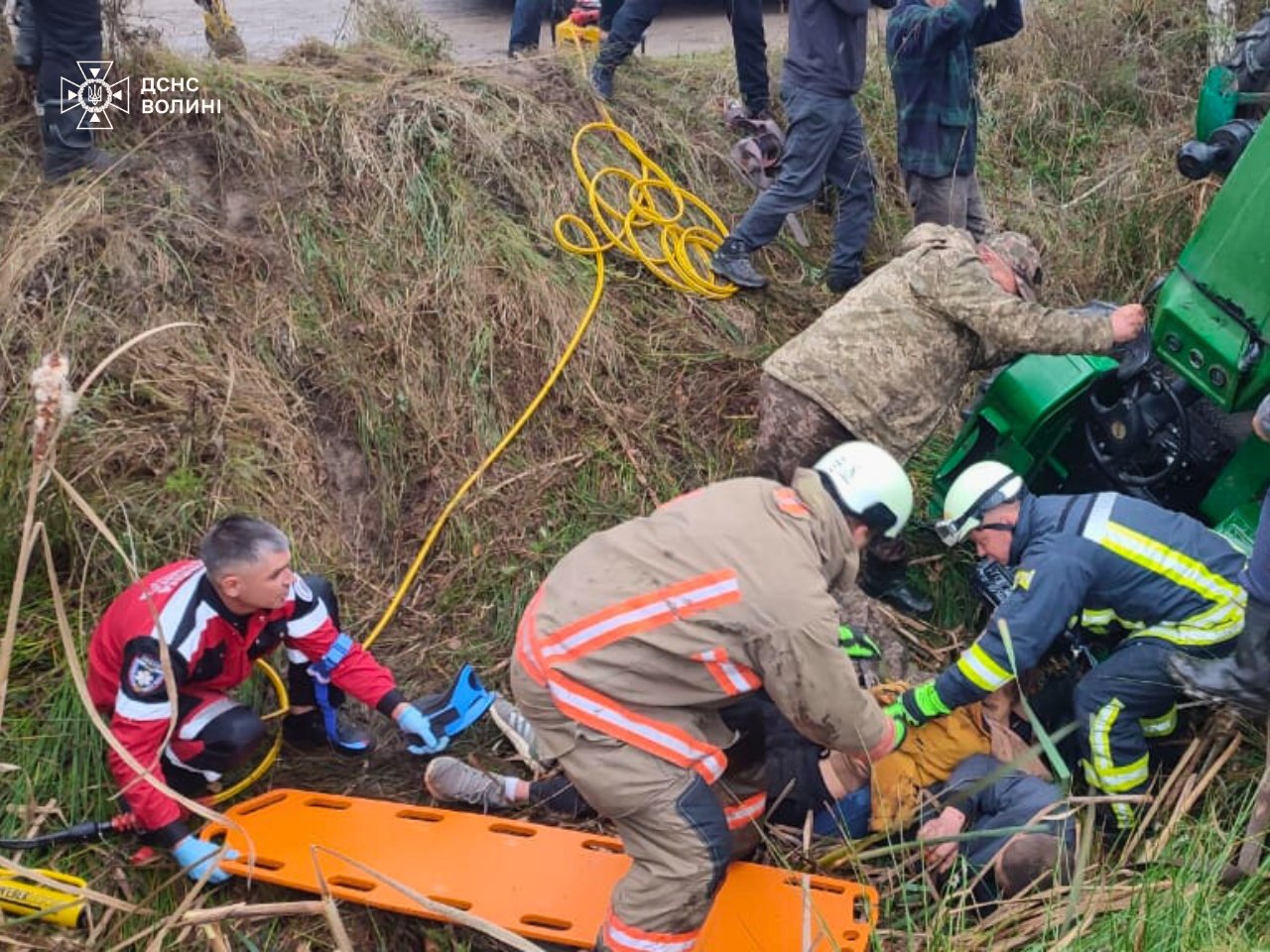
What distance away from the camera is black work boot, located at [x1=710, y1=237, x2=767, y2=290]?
5.79 m

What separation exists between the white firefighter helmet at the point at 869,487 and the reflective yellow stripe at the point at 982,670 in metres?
0.58

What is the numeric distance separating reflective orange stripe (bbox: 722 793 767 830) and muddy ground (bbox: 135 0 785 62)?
5568 millimetres

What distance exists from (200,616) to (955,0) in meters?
3.95

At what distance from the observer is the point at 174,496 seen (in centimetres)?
451

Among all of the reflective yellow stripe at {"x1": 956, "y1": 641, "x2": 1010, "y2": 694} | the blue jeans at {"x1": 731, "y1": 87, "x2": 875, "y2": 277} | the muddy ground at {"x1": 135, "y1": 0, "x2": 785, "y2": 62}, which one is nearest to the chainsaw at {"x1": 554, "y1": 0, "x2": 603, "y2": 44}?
the muddy ground at {"x1": 135, "y1": 0, "x2": 785, "y2": 62}

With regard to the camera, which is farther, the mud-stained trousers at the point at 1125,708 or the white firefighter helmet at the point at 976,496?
the white firefighter helmet at the point at 976,496

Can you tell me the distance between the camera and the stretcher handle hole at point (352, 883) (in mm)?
3488

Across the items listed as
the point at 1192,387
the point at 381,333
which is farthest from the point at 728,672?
the point at 381,333

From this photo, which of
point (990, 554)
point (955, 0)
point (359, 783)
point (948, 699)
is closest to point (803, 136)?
point (955, 0)

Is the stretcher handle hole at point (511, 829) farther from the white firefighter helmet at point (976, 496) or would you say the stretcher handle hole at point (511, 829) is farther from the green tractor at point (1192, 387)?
the green tractor at point (1192, 387)

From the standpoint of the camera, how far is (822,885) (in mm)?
3475

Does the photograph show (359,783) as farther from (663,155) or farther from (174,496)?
(663,155)

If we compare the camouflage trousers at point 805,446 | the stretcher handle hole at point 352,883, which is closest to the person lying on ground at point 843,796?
the stretcher handle hole at point 352,883

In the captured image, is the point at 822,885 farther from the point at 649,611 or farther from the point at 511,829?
the point at 649,611
